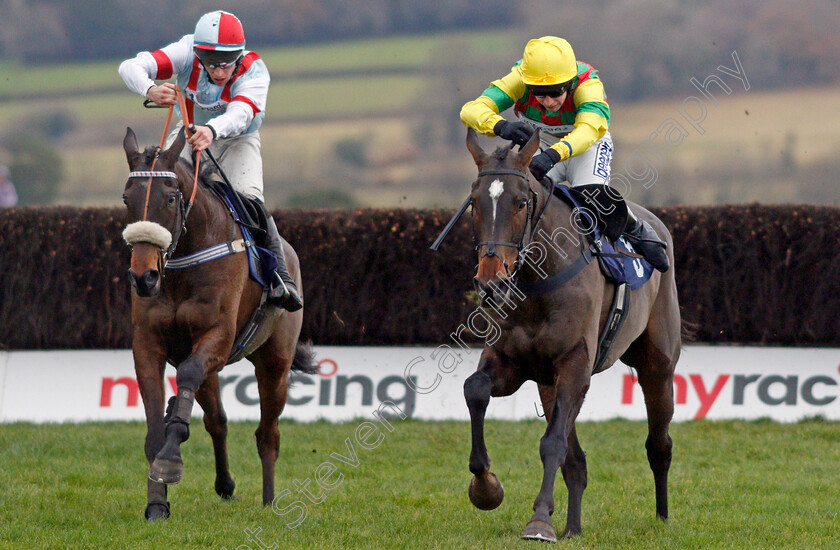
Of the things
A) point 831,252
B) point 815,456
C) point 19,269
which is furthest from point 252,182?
point 831,252

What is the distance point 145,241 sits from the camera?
4.57m

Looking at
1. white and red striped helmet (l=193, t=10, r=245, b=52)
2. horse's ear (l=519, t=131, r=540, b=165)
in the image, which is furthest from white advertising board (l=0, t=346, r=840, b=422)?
horse's ear (l=519, t=131, r=540, b=165)

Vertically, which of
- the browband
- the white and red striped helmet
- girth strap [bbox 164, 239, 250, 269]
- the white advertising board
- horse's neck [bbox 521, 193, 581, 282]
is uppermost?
the white and red striped helmet

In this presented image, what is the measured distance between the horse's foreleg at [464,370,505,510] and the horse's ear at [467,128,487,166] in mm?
1020

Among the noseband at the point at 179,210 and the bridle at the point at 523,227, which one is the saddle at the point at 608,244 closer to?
the bridle at the point at 523,227

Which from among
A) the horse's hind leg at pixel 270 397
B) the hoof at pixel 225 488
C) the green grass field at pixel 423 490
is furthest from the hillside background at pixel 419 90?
the hoof at pixel 225 488

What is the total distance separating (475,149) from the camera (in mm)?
4633

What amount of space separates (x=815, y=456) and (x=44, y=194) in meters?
15.8

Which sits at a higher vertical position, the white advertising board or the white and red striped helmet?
the white and red striped helmet

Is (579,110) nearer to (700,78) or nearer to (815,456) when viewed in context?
(815,456)

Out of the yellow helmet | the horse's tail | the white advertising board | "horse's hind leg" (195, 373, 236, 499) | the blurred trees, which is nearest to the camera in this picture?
the yellow helmet

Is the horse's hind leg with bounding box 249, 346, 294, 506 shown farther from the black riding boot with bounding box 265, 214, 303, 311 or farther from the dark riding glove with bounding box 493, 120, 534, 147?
the dark riding glove with bounding box 493, 120, 534, 147

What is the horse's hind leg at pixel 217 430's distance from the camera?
6.32 meters

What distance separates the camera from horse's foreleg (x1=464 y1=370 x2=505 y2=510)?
473 cm
